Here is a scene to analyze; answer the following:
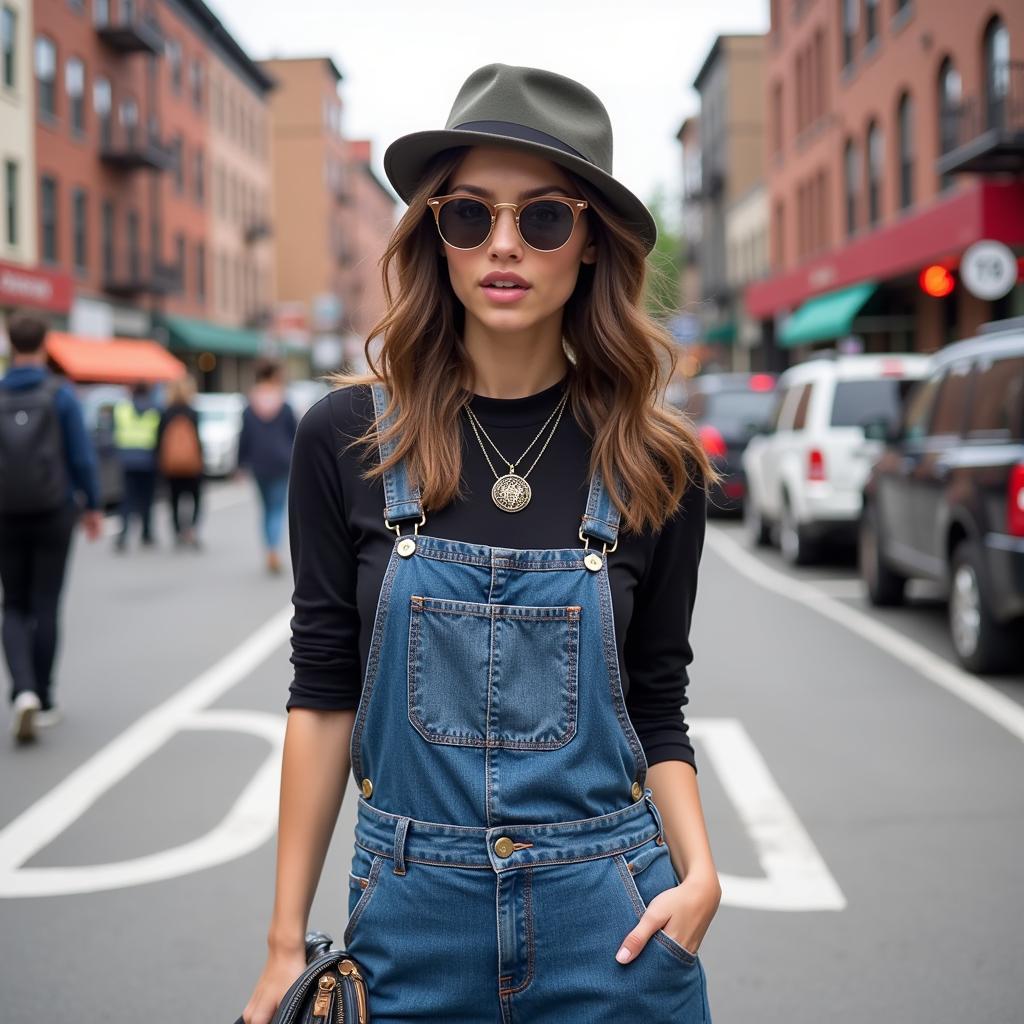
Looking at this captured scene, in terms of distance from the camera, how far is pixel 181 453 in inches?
665

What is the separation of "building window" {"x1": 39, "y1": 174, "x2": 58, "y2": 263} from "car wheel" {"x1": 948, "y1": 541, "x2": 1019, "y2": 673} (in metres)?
30.9

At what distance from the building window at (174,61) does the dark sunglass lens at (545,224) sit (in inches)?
1945

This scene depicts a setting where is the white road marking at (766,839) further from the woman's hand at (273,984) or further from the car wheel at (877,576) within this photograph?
the car wheel at (877,576)

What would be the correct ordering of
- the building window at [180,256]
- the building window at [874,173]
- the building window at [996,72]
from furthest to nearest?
the building window at [180,256]
the building window at [874,173]
the building window at [996,72]

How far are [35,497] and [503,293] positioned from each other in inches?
224

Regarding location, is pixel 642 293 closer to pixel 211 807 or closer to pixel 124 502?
pixel 211 807

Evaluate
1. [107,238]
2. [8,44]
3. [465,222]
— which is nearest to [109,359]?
[107,238]

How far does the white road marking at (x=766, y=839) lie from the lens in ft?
15.5

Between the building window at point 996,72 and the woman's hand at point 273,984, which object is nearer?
the woman's hand at point 273,984

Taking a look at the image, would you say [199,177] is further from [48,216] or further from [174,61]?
[48,216]

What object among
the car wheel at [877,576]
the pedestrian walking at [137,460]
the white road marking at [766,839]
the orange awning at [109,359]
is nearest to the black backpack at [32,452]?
the white road marking at [766,839]

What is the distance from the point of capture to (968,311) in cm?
2634

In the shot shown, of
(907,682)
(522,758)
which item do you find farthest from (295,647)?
(907,682)

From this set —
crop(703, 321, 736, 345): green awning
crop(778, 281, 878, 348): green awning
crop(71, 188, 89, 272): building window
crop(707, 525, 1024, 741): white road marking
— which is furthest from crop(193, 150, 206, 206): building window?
crop(707, 525, 1024, 741): white road marking
